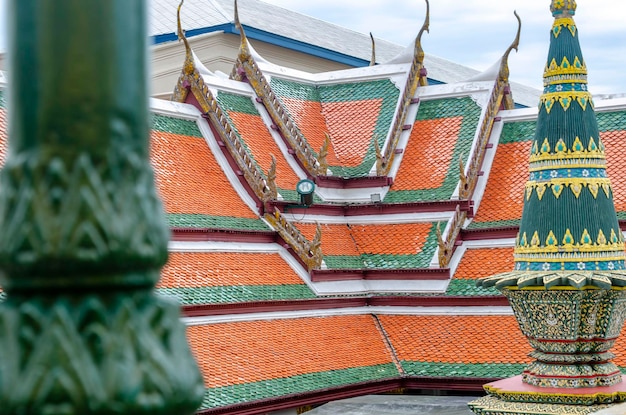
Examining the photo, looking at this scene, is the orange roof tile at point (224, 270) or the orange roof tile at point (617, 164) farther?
the orange roof tile at point (617, 164)

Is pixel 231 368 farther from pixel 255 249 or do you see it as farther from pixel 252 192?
pixel 252 192

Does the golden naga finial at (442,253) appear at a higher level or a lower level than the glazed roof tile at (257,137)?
lower

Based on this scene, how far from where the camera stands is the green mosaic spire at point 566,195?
1075 cm

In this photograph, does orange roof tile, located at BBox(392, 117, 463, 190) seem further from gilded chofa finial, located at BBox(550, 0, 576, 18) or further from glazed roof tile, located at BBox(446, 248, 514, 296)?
gilded chofa finial, located at BBox(550, 0, 576, 18)

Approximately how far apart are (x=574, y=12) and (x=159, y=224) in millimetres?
9785

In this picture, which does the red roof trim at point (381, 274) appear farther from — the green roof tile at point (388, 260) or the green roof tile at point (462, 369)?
the green roof tile at point (462, 369)

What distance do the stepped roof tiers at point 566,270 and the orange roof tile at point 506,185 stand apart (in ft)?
22.4

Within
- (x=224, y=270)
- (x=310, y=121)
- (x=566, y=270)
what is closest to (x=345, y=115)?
(x=310, y=121)

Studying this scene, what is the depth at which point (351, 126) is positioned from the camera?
20219 mm

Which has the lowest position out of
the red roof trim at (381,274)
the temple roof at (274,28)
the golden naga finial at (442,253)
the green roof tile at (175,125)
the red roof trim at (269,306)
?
the red roof trim at (269,306)

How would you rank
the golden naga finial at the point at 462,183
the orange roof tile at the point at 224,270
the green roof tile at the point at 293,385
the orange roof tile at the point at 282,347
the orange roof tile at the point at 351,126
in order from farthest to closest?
the orange roof tile at the point at 351,126 → the golden naga finial at the point at 462,183 → the orange roof tile at the point at 224,270 → the orange roof tile at the point at 282,347 → the green roof tile at the point at 293,385

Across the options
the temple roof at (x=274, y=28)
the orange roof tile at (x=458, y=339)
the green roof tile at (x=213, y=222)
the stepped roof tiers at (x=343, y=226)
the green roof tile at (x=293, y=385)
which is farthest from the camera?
the temple roof at (x=274, y=28)

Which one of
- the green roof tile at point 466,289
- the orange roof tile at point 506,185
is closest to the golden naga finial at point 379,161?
the orange roof tile at point 506,185

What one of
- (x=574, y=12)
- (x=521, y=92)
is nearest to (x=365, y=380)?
(x=574, y=12)
